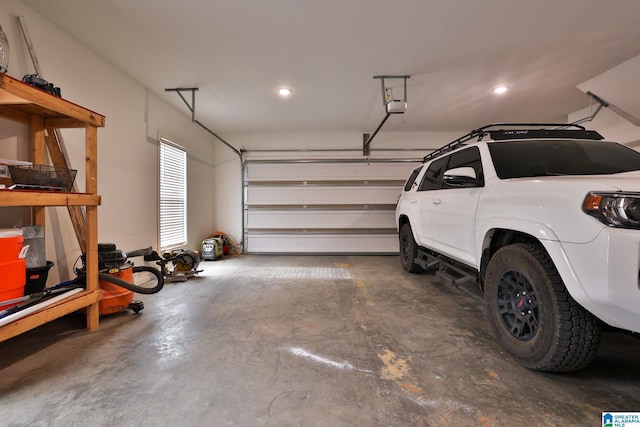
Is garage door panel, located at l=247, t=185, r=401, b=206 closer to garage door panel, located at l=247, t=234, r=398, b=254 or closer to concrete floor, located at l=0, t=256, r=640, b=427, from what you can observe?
garage door panel, located at l=247, t=234, r=398, b=254

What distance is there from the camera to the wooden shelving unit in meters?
1.92

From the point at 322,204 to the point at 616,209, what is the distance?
5460 millimetres

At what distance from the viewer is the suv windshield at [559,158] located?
6.69ft

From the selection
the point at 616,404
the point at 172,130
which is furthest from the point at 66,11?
the point at 616,404

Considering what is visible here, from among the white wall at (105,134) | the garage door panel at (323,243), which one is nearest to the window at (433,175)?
the garage door panel at (323,243)

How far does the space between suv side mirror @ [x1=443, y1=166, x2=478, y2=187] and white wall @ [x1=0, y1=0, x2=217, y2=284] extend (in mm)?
4045

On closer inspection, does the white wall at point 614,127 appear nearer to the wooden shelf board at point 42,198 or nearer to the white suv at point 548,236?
the white suv at point 548,236

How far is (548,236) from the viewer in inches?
60.6

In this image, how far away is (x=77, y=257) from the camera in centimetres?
297

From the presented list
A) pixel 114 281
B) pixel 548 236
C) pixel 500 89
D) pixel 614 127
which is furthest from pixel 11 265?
pixel 614 127

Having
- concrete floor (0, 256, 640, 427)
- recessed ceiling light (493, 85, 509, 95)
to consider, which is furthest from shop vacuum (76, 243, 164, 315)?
recessed ceiling light (493, 85, 509, 95)

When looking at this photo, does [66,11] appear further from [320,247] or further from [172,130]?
[320,247]

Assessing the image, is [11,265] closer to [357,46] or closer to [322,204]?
[357,46]

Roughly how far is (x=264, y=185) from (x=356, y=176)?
7.77 feet
